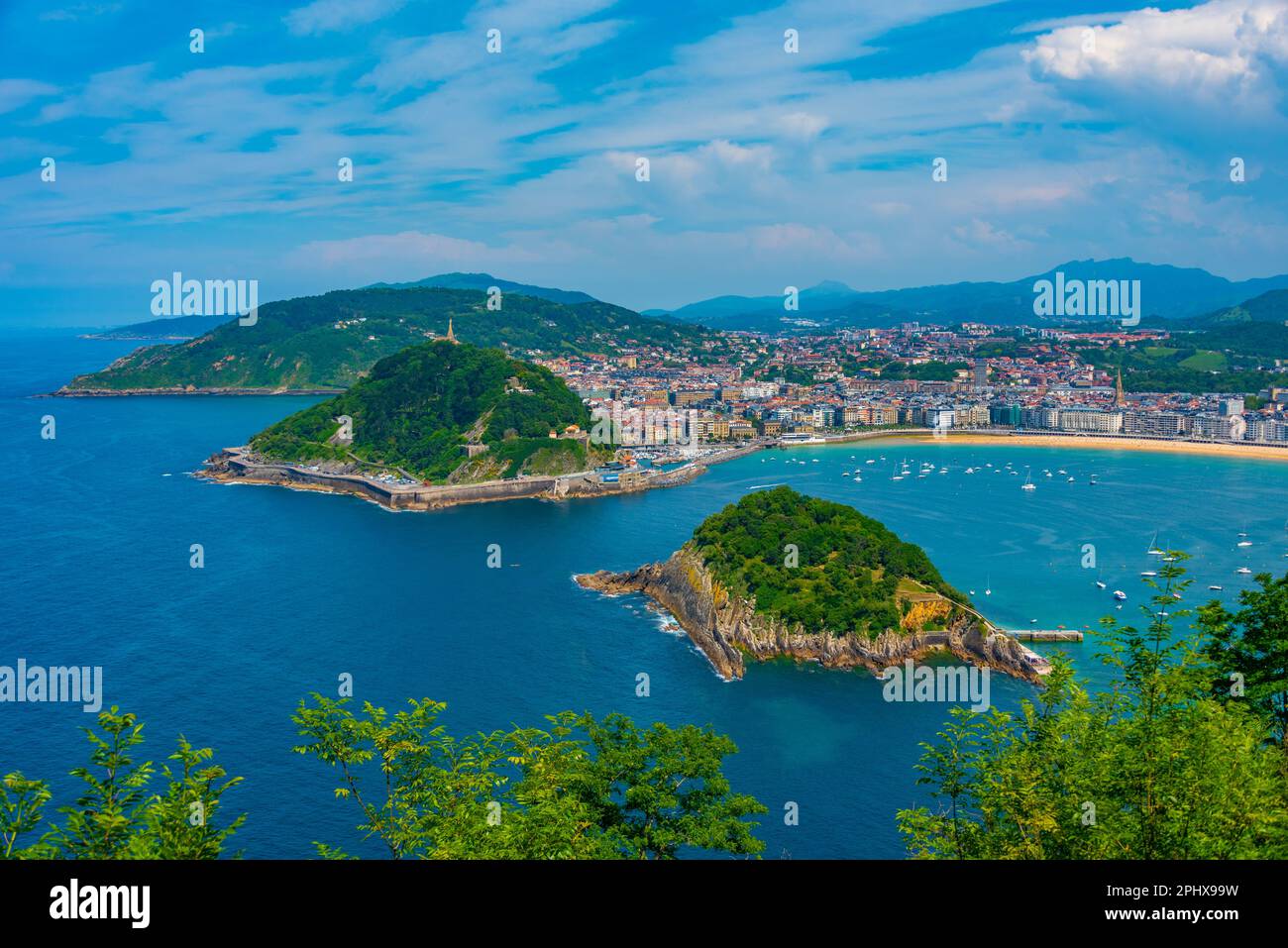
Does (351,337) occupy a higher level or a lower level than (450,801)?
higher

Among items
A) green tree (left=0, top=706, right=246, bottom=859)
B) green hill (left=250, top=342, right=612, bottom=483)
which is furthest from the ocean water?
green tree (left=0, top=706, right=246, bottom=859)

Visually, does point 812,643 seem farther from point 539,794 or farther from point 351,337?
point 351,337

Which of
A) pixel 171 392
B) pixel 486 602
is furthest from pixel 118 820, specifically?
pixel 171 392

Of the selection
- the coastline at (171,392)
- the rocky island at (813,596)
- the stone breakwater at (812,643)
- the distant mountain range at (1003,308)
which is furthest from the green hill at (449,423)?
the distant mountain range at (1003,308)

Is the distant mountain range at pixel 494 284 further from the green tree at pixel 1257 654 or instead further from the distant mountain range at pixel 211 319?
the green tree at pixel 1257 654

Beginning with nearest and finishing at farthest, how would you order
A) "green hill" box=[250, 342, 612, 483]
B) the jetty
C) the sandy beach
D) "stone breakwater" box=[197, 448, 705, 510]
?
the jetty → "stone breakwater" box=[197, 448, 705, 510] → "green hill" box=[250, 342, 612, 483] → the sandy beach

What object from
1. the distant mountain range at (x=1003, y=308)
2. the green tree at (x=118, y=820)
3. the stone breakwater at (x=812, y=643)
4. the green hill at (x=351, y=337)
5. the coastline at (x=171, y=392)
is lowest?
the stone breakwater at (x=812, y=643)

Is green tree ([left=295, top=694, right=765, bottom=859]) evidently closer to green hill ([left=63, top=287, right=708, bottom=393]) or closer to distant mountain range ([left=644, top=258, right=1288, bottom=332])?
green hill ([left=63, top=287, right=708, bottom=393])
